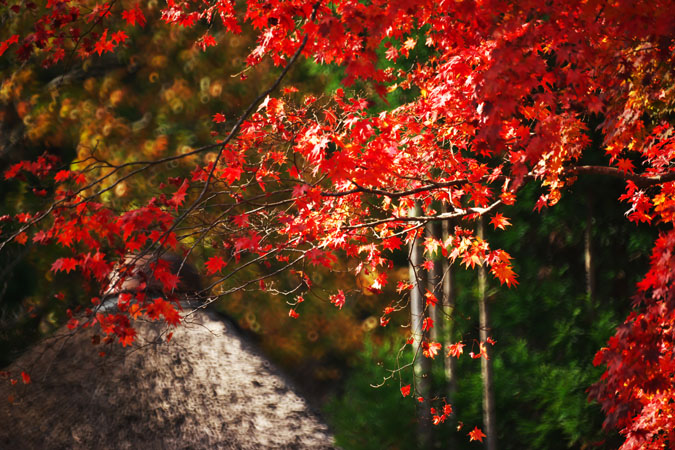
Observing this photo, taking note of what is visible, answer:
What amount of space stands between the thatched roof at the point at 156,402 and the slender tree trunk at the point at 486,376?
202 centimetres

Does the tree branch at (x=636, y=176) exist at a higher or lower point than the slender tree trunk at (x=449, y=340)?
higher

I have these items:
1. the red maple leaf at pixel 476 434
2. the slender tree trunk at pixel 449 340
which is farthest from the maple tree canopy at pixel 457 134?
the slender tree trunk at pixel 449 340

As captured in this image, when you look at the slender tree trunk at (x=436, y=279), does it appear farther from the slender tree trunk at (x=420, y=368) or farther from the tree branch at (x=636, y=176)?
the tree branch at (x=636, y=176)

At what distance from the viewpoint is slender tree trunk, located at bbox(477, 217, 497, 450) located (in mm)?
4457

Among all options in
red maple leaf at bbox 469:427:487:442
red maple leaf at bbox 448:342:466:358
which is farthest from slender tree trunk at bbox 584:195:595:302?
red maple leaf at bbox 469:427:487:442

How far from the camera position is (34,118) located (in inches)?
337

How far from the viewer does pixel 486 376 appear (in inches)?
180

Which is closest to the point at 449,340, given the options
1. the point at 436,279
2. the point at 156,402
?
the point at 436,279

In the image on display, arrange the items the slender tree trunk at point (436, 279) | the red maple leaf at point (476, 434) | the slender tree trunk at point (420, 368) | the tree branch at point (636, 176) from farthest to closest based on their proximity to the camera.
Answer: the slender tree trunk at point (436, 279) → the slender tree trunk at point (420, 368) → the red maple leaf at point (476, 434) → the tree branch at point (636, 176)

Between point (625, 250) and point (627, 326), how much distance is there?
3.19m

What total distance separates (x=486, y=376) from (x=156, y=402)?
10.9 feet

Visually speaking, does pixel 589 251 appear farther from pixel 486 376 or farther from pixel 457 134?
pixel 457 134

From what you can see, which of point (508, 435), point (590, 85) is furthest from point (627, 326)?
point (508, 435)

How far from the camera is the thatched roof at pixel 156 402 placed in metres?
5.21
